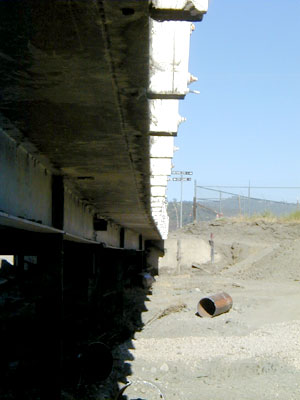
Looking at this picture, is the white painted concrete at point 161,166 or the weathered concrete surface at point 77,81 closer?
the weathered concrete surface at point 77,81

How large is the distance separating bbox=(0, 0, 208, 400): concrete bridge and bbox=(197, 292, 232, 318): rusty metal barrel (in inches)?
328

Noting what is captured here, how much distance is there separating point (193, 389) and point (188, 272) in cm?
2744

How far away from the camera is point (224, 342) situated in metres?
14.9

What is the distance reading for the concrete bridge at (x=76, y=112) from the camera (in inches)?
127

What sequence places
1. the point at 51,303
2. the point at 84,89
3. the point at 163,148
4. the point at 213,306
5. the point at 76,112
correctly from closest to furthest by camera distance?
the point at 84,89 < the point at 76,112 < the point at 163,148 < the point at 51,303 < the point at 213,306

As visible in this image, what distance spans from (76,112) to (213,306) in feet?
52.1

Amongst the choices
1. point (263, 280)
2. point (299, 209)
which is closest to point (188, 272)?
point (263, 280)

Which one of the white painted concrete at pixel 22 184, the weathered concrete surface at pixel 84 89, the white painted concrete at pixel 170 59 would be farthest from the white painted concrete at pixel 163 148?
the white painted concrete at pixel 170 59

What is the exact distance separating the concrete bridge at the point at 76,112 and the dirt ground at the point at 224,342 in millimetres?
2602

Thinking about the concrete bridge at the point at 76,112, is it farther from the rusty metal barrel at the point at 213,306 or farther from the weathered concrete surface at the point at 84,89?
the rusty metal barrel at the point at 213,306

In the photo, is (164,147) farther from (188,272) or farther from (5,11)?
(188,272)

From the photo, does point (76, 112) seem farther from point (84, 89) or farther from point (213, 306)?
point (213, 306)

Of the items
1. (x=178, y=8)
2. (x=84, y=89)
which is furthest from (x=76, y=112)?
(x=178, y=8)

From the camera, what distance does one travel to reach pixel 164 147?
828 centimetres
